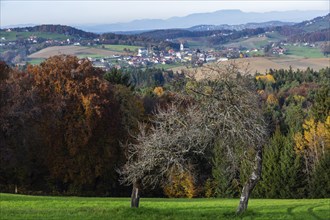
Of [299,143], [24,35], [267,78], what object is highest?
[24,35]

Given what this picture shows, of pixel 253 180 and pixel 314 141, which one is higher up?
pixel 253 180

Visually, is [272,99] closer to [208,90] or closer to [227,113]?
[208,90]

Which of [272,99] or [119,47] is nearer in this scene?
[272,99]

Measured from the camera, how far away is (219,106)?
1770 centimetres

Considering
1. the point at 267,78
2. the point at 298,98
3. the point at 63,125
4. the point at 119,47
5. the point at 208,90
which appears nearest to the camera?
the point at 208,90

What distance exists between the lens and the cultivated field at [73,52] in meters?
150

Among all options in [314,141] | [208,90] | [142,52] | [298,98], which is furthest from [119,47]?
[208,90]

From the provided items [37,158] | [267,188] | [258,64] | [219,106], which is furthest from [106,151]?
[258,64]

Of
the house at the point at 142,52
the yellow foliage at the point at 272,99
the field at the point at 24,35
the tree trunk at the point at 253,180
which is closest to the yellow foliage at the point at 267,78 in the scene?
the yellow foliage at the point at 272,99

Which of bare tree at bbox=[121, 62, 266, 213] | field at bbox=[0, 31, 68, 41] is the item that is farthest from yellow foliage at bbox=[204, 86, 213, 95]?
field at bbox=[0, 31, 68, 41]

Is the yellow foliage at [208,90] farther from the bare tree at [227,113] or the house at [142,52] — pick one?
the house at [142,52]

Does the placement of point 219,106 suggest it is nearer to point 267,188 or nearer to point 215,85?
point 215,85

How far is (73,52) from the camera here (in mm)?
152625

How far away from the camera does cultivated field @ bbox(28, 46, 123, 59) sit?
491ft
